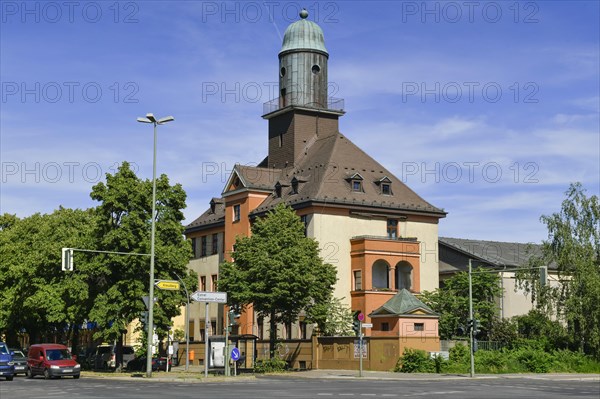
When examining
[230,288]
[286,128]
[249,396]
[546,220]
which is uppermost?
[286,128]

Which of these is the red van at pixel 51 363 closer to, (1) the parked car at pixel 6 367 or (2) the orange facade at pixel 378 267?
(1) the parked car at pixel 6 367

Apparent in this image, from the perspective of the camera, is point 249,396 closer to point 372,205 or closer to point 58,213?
point 372,205

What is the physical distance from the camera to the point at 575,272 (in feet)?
188

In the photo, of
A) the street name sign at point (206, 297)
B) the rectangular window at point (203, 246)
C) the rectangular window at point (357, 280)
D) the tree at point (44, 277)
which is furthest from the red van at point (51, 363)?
the rectangular window at point (203, 246)

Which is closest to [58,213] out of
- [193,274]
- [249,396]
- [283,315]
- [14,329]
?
[14,329]

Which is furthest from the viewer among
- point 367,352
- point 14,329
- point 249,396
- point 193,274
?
point 14,329

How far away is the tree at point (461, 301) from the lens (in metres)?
63.5

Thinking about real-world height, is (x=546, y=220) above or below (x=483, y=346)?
above

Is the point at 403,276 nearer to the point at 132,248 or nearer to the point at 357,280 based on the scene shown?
the point at 357,280

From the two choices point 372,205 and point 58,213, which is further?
point 58,213

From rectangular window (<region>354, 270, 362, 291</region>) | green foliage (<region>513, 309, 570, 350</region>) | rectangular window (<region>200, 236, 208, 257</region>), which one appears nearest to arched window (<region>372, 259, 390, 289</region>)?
rectangular window (<region>354, 270, 362, 291</region>)

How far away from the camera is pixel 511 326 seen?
6406cm

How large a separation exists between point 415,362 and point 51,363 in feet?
65.5

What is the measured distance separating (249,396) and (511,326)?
40115 mm
